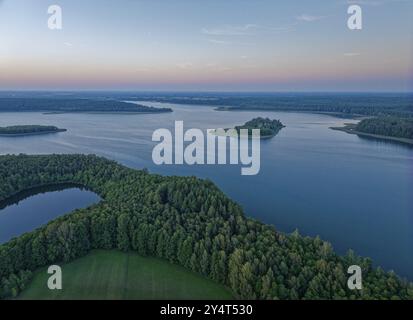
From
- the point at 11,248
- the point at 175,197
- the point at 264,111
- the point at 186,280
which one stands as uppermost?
the point at 264,111

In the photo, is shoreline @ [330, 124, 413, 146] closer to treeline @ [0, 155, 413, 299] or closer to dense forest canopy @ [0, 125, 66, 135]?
Answer: treeline @ [0, 155, 413, 299]

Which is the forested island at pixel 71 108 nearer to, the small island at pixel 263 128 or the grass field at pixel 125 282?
the small island at pixel 263 128

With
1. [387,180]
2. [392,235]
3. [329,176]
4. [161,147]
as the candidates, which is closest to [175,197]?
[392,235]

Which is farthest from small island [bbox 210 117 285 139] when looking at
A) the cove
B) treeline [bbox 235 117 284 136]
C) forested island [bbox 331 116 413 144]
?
the cove

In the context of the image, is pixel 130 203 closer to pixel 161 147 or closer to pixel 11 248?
pixel 11 248

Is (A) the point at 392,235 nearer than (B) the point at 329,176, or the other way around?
(A) the point at 392,235

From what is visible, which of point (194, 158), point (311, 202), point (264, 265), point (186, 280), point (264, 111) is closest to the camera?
point (264, 265)

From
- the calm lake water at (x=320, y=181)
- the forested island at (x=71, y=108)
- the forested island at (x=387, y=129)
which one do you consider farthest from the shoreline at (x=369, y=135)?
the forested island at (x=71, y=108)
